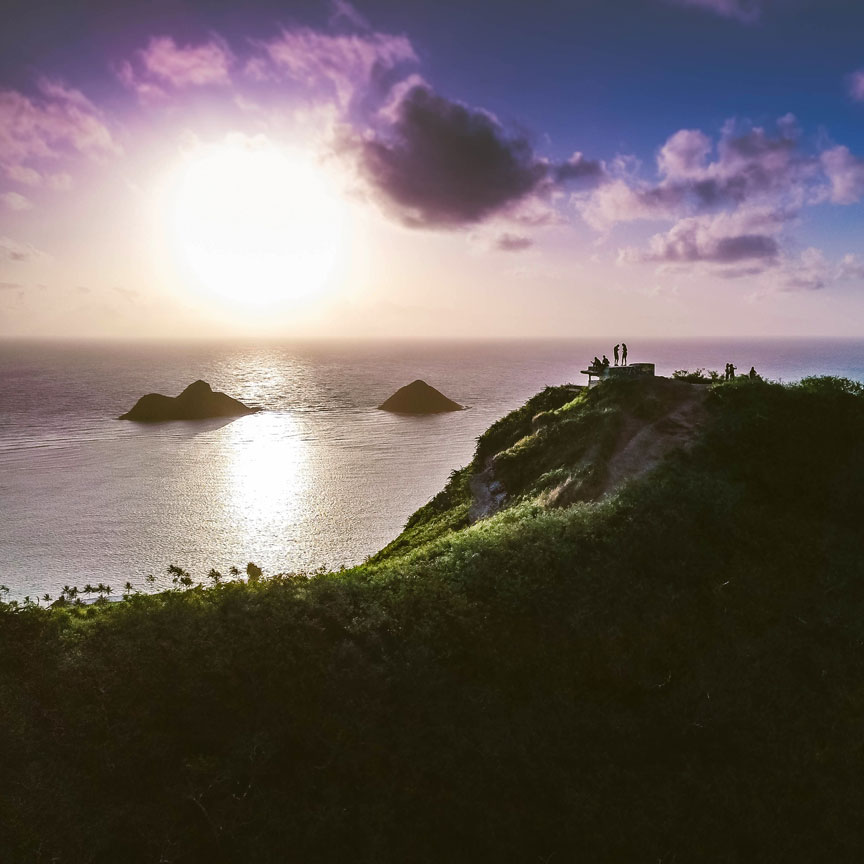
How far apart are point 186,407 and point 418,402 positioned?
1589 inches

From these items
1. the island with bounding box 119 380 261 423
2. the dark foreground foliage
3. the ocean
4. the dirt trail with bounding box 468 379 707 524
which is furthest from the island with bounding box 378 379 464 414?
the dark foreground foliage

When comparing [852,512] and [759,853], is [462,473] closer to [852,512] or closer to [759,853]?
[852,512]

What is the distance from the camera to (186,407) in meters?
91.6

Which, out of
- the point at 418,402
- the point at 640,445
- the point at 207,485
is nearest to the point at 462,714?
the point at 640,445

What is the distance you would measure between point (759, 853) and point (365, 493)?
43.6 meters

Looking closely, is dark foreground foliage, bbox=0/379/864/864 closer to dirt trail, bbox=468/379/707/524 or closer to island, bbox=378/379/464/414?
dirt trail, bbox=468/379/707/524

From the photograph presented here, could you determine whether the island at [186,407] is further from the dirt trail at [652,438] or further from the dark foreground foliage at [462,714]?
the dark foreground foliage at [462,714]

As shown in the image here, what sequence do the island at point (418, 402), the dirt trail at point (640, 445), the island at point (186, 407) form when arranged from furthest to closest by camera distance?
the island at point (418, 402), the island at point (186, 407), the dirt trail at point (640, 445)

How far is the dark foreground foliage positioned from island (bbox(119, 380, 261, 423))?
82.7 meters

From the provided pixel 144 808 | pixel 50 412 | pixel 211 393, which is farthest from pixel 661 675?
pixel 50 412

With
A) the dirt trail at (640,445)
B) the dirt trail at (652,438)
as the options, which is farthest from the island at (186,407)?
the dirt trail at (652,438)

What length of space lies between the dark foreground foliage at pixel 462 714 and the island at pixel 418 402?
78375 millimetres

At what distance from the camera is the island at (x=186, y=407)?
89000 millimetres

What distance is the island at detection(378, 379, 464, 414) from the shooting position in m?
96.2
